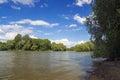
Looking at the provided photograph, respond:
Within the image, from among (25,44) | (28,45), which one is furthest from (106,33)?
(25,44)

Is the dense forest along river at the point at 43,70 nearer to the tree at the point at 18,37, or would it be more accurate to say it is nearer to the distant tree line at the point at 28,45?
the distant tree line at the point at 28,45

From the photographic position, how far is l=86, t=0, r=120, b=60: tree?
2265 cm

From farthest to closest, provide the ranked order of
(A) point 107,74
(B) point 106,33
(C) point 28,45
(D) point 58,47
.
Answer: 1. (D) point 58,47
2. (C) point 28,45
3. (B) point 106,33
4. (A) point 107,74

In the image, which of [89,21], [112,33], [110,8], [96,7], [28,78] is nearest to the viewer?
[28,78]

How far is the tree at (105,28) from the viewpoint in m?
22.7

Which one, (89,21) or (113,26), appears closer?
(113,26)

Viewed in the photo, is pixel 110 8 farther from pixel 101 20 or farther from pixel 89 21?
pixel 89 21

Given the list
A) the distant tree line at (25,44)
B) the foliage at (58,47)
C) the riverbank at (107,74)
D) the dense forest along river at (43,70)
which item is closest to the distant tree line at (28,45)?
the distant tree line at (25,44)

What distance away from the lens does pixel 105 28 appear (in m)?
26.8

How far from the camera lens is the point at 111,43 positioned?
29109 millimetres

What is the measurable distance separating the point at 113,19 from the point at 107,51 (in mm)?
10499

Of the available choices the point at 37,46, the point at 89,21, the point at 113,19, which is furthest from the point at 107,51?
the point at 37,46

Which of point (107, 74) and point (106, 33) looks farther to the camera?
point (106, 33)

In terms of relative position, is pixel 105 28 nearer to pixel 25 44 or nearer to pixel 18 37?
pixel 25 44
